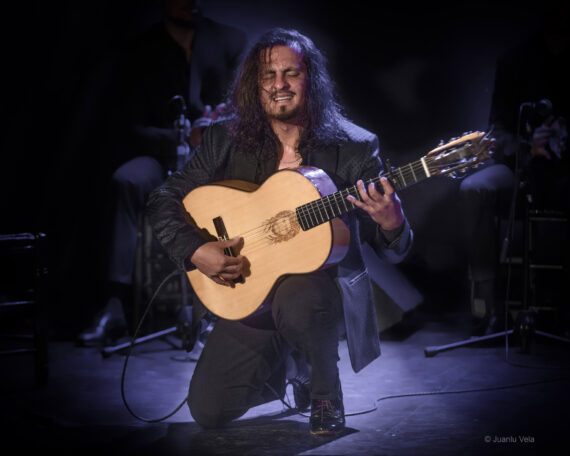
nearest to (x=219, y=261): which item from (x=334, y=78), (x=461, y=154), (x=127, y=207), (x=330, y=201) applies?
(x=330, y=201)

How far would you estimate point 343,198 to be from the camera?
8.20 ft

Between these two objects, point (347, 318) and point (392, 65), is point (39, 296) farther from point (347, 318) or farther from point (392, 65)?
point (392, 65)

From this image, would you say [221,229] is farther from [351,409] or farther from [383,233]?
[351,409]

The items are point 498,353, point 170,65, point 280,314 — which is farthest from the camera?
point 170,65

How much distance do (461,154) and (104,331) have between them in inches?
113

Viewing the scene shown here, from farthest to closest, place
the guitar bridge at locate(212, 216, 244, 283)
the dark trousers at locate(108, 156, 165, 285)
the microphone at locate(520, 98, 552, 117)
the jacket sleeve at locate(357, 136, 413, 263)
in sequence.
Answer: the dark trousers at locate(108, 156, 165, 285) → the microphone at locate(520, 98, 552, 117) → the guitar bridge at locate(212, 216, 244, 283) → the jacket sleeve at locate(357, 136, 413, 263)

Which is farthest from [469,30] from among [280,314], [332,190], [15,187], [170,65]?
[15,187]

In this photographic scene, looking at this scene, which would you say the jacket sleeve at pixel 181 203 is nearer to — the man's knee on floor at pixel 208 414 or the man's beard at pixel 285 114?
the man's beard at pixel 285 114

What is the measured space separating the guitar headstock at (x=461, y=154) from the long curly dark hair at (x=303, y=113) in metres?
0.62

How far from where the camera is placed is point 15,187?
5.12 metres

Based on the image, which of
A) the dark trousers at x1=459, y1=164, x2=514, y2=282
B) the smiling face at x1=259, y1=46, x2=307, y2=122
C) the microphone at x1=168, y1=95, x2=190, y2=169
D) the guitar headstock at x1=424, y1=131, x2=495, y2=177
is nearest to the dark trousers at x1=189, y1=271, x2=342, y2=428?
the guitar headstock at x1=424, y1=131, x2=495, y2=177

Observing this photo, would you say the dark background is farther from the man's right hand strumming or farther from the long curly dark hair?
the man's right hand strumming

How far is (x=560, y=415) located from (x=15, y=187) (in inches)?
160

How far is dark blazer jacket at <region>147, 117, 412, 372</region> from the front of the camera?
268 cm
